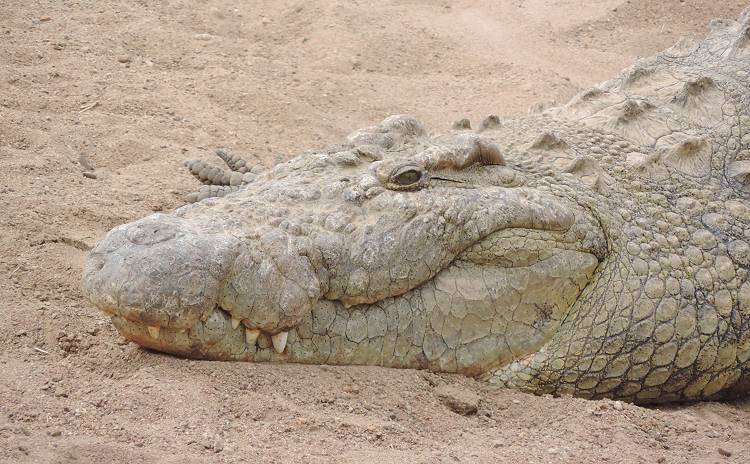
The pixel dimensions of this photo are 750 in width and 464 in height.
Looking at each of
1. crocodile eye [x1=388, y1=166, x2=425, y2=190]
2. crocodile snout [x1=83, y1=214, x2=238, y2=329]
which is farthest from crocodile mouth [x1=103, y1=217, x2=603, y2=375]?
crocodile eye [x1=388, y1=166, x2=425, y2=190]

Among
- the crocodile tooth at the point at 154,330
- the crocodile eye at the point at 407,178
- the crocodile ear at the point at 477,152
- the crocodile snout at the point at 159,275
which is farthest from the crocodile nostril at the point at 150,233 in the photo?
the crocodile ear at the point at 477,152

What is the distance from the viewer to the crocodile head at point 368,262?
3453 mm

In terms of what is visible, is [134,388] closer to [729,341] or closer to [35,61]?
[729,341]

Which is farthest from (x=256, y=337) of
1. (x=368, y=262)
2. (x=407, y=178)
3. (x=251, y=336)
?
(x=407, y=178)

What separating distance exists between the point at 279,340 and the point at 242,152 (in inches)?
120

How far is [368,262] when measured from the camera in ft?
12.3

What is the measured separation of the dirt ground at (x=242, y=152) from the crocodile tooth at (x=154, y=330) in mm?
147

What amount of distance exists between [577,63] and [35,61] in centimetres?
523

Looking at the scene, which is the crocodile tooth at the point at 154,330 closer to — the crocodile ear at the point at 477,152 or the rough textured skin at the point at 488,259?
the rough textured skin at the point at 488,259

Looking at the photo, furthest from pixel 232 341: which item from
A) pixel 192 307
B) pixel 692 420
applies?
pixel 692 420

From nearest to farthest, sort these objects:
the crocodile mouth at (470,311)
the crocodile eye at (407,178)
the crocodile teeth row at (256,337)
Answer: the crocodile teeth row at (256,337), the crocodile mouth at (470,311), the crocodile eye at (407,178)

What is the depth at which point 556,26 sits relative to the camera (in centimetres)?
1052

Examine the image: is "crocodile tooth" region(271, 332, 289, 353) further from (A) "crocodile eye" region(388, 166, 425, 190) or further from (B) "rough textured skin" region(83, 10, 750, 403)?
(A) "crocodile eye" region(388, 166, 425, 190)

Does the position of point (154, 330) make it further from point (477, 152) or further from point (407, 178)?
point (477, 152)
